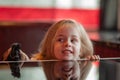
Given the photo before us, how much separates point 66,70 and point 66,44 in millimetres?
134

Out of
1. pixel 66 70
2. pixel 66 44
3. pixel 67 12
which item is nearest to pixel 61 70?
pixel 66 70

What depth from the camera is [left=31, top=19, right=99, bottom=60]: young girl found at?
4.04ft

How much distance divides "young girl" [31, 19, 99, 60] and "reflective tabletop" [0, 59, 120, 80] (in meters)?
0.05

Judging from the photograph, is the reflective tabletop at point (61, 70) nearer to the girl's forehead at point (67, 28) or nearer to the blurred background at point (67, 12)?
the girl's forehead at point (67, 28)

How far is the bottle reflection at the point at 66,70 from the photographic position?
1023mm

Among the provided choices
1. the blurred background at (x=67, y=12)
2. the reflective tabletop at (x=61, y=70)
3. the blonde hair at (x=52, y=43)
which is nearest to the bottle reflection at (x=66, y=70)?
the reflective tabletop at (x=61, y=70)

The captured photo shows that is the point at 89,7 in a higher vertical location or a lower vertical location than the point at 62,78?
higher

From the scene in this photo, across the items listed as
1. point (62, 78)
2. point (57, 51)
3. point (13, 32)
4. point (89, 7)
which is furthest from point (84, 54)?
point (89, 7)

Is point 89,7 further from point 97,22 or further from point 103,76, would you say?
point 103,76

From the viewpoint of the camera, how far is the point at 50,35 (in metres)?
1.35

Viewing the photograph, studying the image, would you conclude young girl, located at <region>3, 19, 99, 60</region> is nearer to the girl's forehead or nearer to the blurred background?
the girl's forehead

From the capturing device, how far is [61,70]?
43.4 inches

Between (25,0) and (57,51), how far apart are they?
3.20m

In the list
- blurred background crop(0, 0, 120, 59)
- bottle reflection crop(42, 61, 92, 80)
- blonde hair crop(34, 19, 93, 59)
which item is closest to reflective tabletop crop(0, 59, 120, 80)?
bottle reflection crop(42, 61, 92, 80)
